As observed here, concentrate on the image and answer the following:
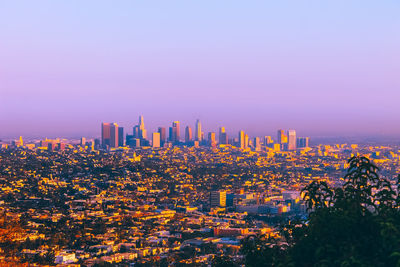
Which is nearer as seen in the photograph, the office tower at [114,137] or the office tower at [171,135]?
the office tower at [114,137]

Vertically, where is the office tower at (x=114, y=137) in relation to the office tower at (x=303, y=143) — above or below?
above

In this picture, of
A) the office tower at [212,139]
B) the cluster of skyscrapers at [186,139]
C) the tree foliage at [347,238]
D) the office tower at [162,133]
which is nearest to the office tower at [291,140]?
the cluster of skyscrapers at [186,139]

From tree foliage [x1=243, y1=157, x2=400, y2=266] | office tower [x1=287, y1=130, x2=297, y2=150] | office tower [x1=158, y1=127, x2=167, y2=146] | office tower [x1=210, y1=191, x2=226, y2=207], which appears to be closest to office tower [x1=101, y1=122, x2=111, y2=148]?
office tower [x1=158, y1=127, x2=167, y2=146]

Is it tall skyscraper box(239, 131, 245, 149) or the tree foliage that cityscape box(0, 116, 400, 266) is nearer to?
the tree foliage

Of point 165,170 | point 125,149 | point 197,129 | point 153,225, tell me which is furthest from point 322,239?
point 197,129

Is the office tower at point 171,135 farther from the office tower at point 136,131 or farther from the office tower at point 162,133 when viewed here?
the office tower at point 136,131

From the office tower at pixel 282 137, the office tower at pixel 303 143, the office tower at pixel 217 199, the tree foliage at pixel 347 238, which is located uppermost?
the tree foliage at pixel 347 238

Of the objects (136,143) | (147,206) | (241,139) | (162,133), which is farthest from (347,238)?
(241,139)

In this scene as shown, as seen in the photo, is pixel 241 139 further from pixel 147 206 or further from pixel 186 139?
pixel 147 206

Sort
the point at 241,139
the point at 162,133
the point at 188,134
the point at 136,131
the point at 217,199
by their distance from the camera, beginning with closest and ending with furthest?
1. the point at 217,199
2. the point at 162,133
3. the point at 241,139
4. the point at 188,134
5. the point at 136,131

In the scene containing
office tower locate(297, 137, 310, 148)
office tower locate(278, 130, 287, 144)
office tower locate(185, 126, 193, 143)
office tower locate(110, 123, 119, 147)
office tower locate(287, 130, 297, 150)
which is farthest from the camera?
office tower locate(297, 137, 310, 148)
